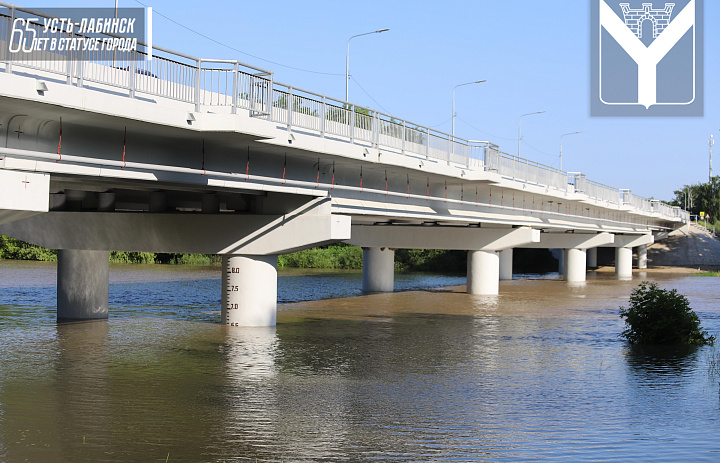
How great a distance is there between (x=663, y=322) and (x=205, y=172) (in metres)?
12.9

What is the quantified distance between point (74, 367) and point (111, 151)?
4660 millimetres

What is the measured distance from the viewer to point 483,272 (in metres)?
43.3

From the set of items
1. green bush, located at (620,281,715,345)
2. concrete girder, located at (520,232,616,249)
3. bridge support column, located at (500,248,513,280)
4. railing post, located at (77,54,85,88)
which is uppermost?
railing post, located at (77,54,85,88)

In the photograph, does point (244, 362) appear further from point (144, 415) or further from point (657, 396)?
point (657, 396)

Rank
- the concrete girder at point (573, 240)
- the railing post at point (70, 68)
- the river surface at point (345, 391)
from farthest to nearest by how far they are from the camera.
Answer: the concrete girder at point (573, 240) < the railing post at point (70, 68) < the river surface at point (345, 391)

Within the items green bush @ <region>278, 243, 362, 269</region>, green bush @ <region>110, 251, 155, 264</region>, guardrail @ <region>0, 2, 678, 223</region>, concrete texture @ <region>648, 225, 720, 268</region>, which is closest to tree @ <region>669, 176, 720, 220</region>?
concrete texture @ <region>648, 225, 720, 268</region>

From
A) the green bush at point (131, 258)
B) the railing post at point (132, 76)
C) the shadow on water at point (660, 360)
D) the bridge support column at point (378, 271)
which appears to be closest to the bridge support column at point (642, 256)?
the bridge support column at point (378, 271)

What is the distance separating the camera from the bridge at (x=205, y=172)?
15287 mm

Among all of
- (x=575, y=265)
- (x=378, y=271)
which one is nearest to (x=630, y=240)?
(x=575, y=265)

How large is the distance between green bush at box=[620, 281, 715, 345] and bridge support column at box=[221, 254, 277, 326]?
1051cm

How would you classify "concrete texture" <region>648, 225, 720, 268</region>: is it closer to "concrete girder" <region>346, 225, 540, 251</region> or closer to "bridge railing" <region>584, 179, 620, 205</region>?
"bridge railing" <region>584, 179, 620, 205</region>

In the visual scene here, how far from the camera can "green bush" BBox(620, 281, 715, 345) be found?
73.8 feet

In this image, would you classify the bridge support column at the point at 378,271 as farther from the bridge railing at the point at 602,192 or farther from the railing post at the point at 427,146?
the railing post at the point at 427,146

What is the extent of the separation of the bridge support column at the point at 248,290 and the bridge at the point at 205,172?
1.4 inches
